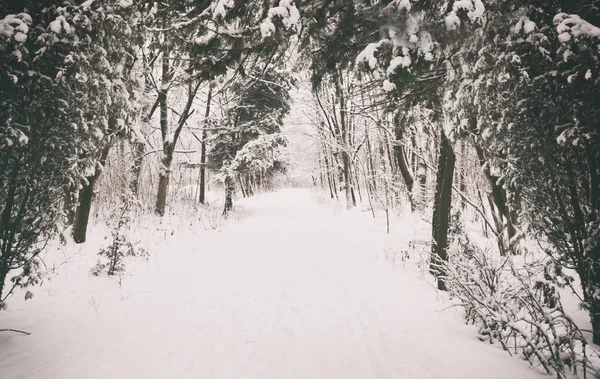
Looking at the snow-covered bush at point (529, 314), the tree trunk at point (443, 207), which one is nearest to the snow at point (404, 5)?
the snow-covered bush at point (529, 314)

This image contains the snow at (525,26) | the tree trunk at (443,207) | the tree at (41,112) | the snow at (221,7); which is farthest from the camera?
the tree trunk at (443,207)

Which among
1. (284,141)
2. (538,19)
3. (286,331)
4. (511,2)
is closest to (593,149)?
(538,19)

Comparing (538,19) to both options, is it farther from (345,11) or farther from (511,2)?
(345,11)

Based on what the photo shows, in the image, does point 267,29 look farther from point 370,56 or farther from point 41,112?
point 41,112

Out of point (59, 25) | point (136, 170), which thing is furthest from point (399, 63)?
point (136, 170)

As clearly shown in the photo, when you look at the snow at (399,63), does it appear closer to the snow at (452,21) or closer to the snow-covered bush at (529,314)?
the snow at (452,21)

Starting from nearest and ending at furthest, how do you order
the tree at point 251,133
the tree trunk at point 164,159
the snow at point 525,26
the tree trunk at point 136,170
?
1. the snow at point 525,26
2. the tree trunk at point 136,170
3. the tree trunk at point 164,159
4. the tree at point 251,133

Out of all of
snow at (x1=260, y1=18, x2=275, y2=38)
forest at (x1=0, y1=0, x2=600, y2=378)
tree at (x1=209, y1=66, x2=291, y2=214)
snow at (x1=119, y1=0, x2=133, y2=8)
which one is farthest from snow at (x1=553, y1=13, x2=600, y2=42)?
tree at (x1=209, y1=66, x2=291, y2=214)

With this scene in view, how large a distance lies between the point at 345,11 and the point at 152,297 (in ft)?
15.8

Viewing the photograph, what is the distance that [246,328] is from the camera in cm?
362

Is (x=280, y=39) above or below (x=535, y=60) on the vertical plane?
above

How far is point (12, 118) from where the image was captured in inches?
107

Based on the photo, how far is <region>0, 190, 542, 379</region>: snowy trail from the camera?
2756mm

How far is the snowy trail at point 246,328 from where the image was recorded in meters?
2.76
